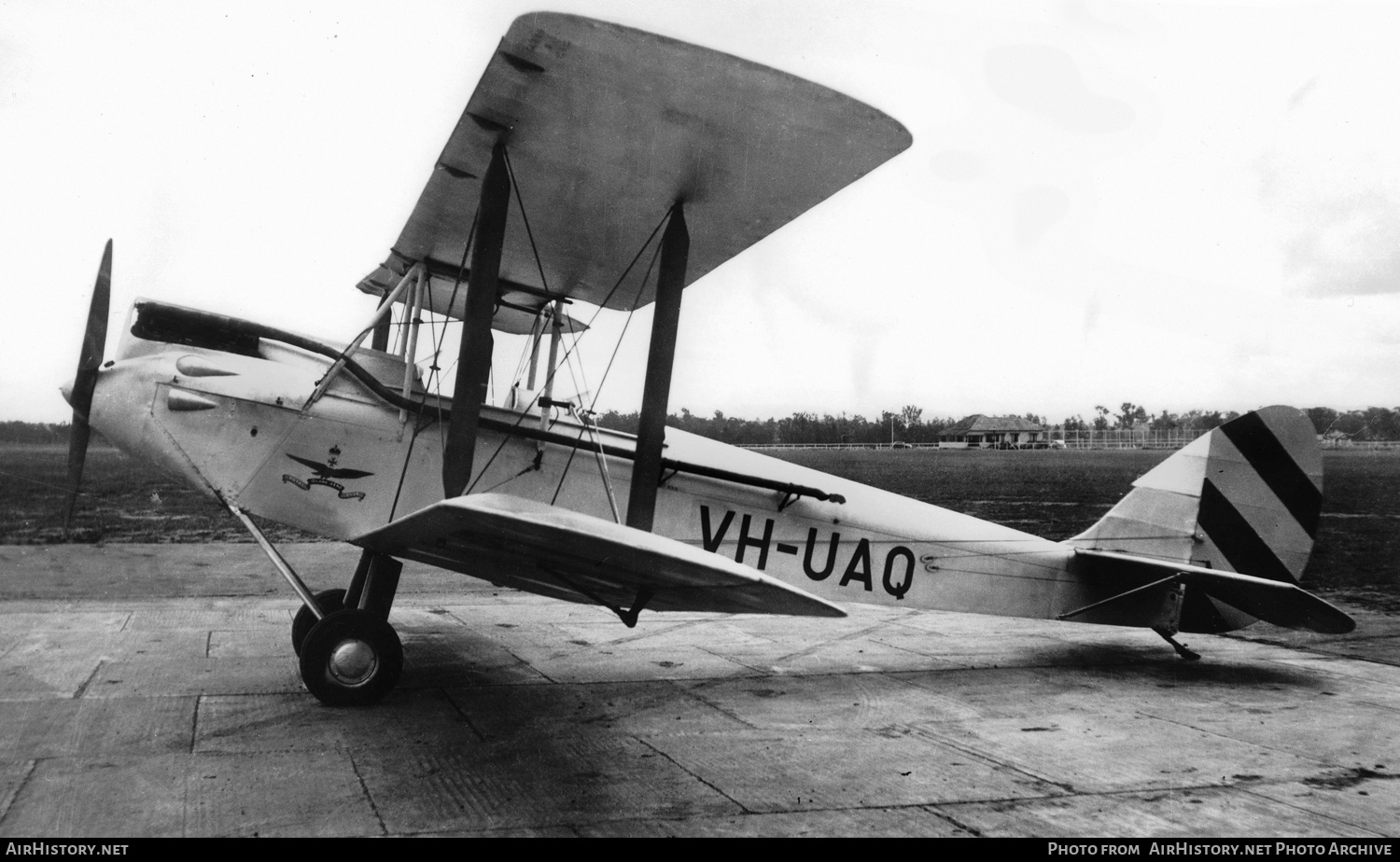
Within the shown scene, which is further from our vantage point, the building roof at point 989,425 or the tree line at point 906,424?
the building roof at point 989,425

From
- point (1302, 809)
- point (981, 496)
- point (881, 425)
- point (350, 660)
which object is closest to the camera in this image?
point (1302, 809)


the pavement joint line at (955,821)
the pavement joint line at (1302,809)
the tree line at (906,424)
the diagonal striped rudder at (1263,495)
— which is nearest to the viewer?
the pavement joint line at (955,821)

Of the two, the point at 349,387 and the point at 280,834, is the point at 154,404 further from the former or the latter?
the point at 280,834

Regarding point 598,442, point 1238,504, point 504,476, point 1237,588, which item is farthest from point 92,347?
point 1238,504

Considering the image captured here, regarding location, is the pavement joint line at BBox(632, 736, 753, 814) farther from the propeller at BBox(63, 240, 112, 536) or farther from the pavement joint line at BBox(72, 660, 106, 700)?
the propeller at BBox(63, 240, 112, 536)

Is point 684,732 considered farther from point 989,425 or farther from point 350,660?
point 989,425

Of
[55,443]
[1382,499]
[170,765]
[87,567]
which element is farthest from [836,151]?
[1382,499]

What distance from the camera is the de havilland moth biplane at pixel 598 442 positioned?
3938 millimetres

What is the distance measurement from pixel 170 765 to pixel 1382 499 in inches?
939

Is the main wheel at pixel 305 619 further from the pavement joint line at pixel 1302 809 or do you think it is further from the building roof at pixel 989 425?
the building roof at pixel 989 425

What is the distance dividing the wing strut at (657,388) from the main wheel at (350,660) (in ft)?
4.68

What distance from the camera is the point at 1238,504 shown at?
6.49 m

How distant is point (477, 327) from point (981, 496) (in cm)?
1860

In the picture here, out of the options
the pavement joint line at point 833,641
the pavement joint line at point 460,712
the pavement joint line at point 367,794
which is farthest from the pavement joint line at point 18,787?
the pavement joint line at point 833,641
